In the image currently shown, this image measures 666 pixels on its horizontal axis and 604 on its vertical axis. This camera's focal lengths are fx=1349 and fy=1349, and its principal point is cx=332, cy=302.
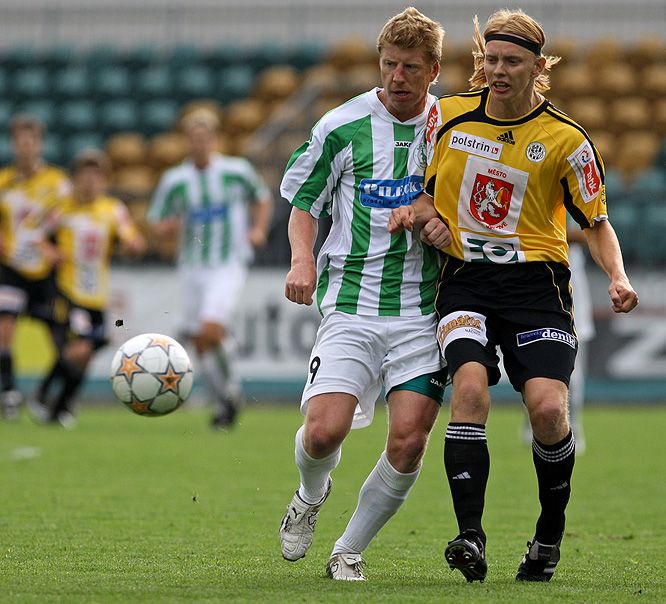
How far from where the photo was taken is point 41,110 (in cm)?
2147

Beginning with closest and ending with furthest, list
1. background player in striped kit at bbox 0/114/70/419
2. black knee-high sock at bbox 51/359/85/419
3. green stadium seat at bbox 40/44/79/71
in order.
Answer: black knee-high sock at bbox 51/359/85/419
background player in striped kit at bbox 0/114/70/419
green stadium seat at bbox 40/44/79/71

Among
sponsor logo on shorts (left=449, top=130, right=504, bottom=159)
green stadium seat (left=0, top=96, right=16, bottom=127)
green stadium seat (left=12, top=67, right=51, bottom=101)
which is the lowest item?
green stadium seat (left=0, top=96, right=16, bottom=127)

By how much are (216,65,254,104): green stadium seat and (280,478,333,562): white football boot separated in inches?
666

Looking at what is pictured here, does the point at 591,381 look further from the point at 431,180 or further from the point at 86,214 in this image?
the point at 431,180

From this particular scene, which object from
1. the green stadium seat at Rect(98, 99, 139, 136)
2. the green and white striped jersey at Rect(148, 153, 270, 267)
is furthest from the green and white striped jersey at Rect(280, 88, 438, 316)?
the green stadium seat at Rect(98, 99, 139, 136)

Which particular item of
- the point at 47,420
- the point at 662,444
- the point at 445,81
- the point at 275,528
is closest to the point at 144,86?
the point at 445,81

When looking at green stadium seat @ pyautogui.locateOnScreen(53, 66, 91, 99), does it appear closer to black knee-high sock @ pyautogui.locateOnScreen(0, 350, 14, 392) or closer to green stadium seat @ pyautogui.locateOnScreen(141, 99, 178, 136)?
green stadium seat @ pyautogui.locateOnScreen(141, 99, 178, 136)

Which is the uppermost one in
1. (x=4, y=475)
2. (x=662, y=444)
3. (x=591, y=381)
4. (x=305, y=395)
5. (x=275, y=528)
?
(x=305, y=395)

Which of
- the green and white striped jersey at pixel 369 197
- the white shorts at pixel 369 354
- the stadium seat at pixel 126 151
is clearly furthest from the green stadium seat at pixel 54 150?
the white shorts at pixel 369 354

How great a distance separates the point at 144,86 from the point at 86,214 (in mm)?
8530

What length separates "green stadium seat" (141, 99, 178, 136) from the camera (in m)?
21.1

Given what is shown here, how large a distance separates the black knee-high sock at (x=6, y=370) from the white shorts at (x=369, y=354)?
844cm

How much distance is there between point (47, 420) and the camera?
41.4 ft

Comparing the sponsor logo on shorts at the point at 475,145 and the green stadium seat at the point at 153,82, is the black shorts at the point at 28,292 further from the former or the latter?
the sponsor logo on shorts at the point at 475,145
